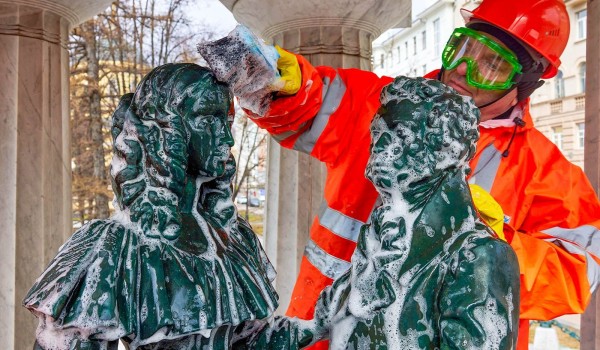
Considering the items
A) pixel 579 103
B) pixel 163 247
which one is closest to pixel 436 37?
pixel 579 103

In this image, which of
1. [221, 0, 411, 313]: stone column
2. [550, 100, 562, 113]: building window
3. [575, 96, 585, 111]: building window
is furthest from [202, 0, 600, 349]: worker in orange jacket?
[550, 100, 562, 113]: building window

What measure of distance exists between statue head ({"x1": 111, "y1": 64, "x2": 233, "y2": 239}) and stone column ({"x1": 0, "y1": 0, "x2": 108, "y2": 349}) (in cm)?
238

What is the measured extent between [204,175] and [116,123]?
200mm

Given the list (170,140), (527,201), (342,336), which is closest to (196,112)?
(170,140)

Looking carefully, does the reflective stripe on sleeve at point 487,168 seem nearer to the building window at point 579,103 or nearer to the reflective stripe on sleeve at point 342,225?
the reflective stripe on sleeve at point 342,225

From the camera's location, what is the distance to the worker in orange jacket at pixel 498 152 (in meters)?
1.99

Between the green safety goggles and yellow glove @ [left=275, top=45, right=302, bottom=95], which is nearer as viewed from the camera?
yellow glove @ [left=275, top=45, right=302, bottom=95]

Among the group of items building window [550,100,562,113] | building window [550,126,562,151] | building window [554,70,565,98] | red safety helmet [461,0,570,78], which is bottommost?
red safety helmet [461,0,570,78]

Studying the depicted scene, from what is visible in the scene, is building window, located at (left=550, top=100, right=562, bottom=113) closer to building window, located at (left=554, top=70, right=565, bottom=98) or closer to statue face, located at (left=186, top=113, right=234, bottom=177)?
building window, located at (left=554, top=70, right=565, bottom=98)

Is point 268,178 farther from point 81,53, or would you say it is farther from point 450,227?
point 81,53

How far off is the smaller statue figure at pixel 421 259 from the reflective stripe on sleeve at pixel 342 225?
2.16ft

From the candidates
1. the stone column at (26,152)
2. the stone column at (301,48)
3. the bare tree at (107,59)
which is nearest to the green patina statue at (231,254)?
the stone column at (301,48)

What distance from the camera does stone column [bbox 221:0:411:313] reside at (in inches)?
134

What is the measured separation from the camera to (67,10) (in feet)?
11.4
